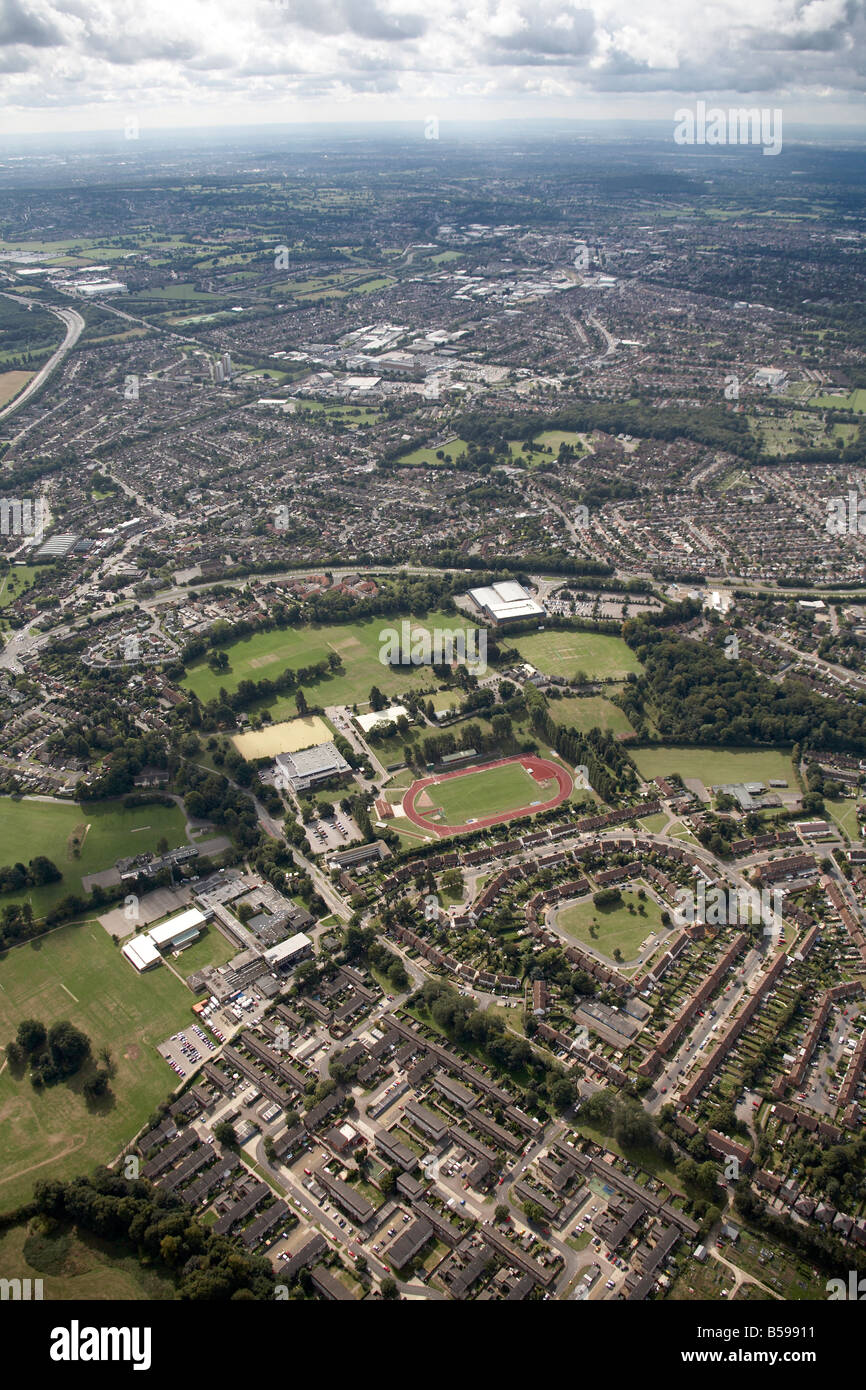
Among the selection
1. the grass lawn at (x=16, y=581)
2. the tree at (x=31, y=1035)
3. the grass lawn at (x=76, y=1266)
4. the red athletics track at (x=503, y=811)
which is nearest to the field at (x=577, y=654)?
the red athletics track at (x=503, y=811)

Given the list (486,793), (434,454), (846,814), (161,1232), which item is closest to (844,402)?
(434,454)

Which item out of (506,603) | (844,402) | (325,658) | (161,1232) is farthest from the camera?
(844,402)

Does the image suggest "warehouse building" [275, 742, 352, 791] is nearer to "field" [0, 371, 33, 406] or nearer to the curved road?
the curved road

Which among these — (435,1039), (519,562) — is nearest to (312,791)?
(435,1039)

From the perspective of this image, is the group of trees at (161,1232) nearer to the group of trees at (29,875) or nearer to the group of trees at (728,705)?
the group of trees at (29,875)

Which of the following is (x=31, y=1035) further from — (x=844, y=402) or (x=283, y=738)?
(x=844, y=402)

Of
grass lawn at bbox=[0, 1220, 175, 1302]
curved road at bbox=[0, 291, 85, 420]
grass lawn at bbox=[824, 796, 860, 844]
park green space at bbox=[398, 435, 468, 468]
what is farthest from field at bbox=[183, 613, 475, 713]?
curved road at bbox=[0, 291, 85, 420]
